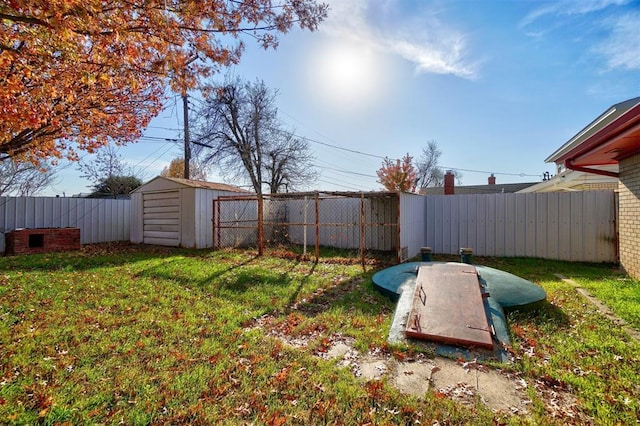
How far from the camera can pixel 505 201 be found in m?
8.05

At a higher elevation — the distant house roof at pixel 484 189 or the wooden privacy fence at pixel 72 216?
the distant house roof at pixel 484 189

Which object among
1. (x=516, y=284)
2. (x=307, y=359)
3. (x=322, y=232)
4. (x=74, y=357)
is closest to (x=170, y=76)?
(x=74, y=357)

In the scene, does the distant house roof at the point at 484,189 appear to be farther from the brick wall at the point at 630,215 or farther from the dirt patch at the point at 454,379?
the dirt patch at the point at 454,379

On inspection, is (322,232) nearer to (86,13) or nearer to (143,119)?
(143,119)

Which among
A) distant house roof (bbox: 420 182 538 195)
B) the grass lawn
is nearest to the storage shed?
the grass lawn

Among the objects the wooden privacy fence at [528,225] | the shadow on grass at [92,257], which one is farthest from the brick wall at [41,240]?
the wooden privacy fence at [528,225]

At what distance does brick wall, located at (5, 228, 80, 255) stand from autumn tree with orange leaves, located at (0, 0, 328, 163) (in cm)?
351

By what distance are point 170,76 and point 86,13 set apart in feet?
6.77

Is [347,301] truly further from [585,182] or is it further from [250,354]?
[585,182]

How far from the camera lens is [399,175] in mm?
23094

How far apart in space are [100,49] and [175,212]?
6.21 meters

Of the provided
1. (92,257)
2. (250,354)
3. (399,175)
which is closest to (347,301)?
(250,354)

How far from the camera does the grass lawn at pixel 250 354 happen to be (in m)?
2.00

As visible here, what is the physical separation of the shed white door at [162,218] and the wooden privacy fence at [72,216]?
1674mm
